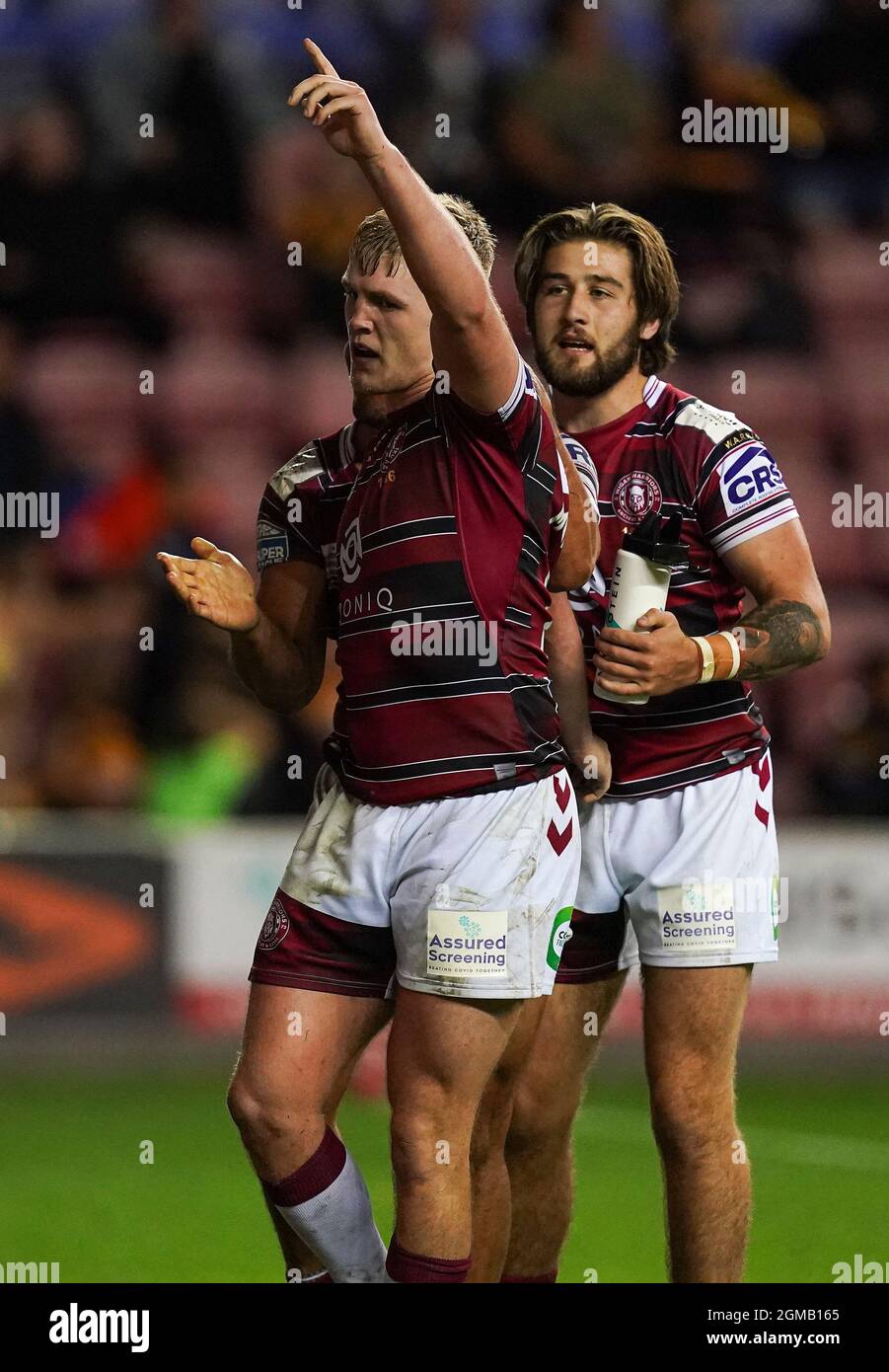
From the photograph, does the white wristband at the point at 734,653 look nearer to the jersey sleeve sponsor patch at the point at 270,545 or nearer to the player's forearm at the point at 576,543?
the player's forearm at the point at 576,543

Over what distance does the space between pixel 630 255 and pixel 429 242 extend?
1.25 meters

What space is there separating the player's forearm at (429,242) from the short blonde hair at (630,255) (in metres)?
1.11

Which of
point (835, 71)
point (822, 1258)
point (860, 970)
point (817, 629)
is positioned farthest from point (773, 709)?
point (817, 629)

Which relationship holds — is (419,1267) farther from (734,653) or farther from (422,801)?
(734,653)

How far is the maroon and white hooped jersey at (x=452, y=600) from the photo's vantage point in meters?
3.39

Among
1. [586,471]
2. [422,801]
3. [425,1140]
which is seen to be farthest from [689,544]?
[425,1140]

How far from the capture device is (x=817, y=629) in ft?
12.8

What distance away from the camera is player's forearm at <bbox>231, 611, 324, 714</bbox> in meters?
3.80

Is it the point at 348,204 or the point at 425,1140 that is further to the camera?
the point at 348,204

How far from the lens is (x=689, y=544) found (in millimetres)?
4078

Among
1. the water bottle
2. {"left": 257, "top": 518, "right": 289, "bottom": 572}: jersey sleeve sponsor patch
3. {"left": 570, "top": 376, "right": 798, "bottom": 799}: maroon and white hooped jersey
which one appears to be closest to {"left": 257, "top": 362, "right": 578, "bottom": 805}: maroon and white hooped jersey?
the water bottle

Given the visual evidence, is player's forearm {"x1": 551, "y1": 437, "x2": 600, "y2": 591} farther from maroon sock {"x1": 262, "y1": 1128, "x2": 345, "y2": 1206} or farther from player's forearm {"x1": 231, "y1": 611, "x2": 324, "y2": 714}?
maroon sock {"x1": 262, "y1": 1128, "x2": 345, "y2": 1206}

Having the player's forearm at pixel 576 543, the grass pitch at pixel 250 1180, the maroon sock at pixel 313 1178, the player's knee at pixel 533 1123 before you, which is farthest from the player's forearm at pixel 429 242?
the grass pitch at pixel 250 1180

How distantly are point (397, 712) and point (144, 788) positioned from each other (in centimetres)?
589
